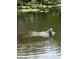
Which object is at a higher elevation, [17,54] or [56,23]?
[56,23]

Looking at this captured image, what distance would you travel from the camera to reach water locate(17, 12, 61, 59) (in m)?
2.29

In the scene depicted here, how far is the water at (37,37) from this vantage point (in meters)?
2.29

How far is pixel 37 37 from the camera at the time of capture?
2.33 metres
